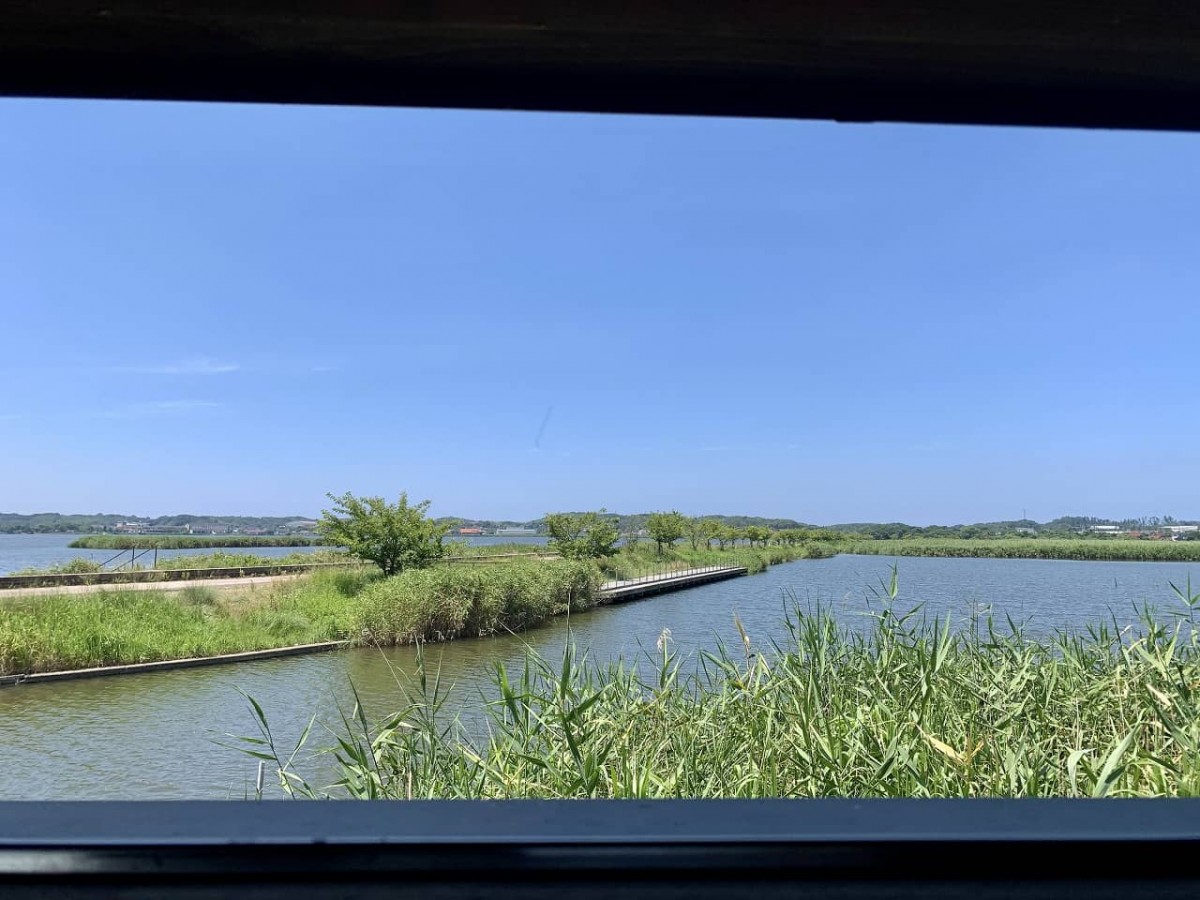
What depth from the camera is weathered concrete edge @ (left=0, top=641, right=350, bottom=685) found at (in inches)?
358

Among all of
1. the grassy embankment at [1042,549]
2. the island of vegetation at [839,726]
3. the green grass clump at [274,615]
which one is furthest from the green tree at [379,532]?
the grassy embankment at [1042,549]

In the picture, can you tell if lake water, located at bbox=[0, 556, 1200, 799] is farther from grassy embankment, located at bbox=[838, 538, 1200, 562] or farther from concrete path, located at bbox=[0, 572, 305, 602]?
grassy embankment, located at bbox=[838, 538, 1200, 562]

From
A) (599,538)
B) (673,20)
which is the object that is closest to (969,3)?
(673,20)

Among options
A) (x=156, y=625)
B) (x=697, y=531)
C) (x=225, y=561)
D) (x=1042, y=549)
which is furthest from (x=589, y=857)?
(x=1042, y=549)

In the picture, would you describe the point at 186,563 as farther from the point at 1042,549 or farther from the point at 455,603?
the point at 1042,549

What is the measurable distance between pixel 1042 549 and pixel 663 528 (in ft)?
61.8

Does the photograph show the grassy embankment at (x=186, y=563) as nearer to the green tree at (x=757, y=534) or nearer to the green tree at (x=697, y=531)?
the green tree at (x=697, y=531)

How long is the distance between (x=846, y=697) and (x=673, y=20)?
283cm

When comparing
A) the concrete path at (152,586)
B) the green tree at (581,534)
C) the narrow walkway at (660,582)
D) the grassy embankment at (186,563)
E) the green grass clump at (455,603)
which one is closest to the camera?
the concrete path at (152,586)

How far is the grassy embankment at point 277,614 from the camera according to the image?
9742 millimetres

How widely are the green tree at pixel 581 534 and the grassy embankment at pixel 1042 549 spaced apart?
10.1 metres

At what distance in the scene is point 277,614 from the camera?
12.3m

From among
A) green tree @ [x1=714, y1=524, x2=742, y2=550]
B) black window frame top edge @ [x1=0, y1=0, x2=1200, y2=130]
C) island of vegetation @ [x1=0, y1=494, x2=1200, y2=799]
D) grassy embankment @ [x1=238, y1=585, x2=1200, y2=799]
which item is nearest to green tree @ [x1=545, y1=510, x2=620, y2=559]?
green tree @ [x1=714, y1=524, x2=742, y2=550]

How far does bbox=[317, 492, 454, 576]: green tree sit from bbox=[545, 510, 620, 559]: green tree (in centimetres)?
687
